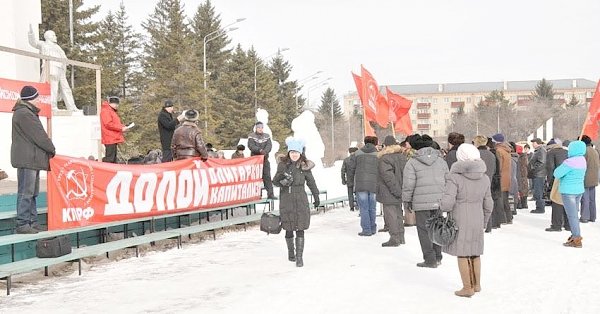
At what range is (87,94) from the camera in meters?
35.1

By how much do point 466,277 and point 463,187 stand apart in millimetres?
1015

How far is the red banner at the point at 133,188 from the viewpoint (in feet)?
29.3

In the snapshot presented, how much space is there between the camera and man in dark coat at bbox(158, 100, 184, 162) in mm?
12344

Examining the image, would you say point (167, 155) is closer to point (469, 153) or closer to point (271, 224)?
point (271, 224)

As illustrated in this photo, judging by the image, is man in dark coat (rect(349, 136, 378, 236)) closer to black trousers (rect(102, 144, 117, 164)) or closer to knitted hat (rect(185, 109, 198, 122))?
knitted hat (rect(185, 109, 198, 122))

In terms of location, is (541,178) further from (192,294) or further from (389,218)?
(192,294)

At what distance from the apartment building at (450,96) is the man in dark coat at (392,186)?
142 m

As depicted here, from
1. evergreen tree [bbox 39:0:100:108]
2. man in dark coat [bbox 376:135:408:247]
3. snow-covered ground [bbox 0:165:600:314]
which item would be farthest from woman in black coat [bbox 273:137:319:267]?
evergreen tree [bbox 39:0:100:108]

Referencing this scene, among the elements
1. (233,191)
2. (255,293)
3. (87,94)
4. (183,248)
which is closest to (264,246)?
(183,248)

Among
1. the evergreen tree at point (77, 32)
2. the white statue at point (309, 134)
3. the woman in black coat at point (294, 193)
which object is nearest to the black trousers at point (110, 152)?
the woman in black coat at point (294, 193)

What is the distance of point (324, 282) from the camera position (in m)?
8.23

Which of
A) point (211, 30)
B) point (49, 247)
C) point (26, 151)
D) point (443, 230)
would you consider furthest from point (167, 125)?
point (211, 30)

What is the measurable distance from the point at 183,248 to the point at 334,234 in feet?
11.0

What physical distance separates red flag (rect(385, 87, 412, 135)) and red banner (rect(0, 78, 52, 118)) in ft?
42.5
